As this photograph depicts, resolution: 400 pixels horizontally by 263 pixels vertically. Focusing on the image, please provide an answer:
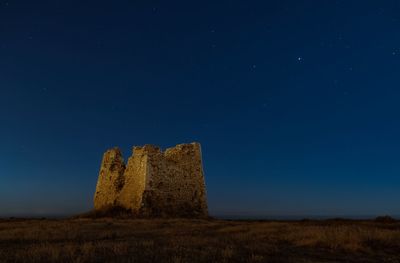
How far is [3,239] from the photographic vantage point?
1185 centimetres

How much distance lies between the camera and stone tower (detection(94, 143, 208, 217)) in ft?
83.7

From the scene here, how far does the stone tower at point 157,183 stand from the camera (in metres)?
25.5

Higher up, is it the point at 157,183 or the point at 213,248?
the point at 157,183

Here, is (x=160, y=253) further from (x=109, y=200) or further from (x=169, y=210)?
(x=109, y=200)

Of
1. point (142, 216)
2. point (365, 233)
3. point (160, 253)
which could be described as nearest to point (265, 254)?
point (160, 253)

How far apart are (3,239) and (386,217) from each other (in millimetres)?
17138

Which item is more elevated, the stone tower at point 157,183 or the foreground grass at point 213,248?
the stone tower at point 157,183

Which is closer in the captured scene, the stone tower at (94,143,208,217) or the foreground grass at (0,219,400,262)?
the foreground grass at (0,219,400,262)

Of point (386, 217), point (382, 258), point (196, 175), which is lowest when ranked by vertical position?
point (382, 258)

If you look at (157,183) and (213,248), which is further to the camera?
(157,183)

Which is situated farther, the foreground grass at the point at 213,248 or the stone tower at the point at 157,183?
the stone tower at the point at 157,183

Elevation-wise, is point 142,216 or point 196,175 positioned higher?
point 196,175

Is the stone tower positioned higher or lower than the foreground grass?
higher

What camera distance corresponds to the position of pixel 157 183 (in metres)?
25.9
